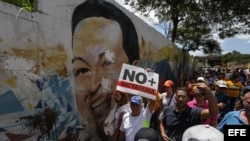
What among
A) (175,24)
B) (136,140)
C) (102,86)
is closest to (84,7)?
(102,86)

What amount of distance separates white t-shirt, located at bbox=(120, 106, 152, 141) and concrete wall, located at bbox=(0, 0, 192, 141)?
3.39 ft

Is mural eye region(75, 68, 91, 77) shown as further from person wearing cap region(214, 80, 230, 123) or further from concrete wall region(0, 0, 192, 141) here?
person wearing cap region(214, 80, 230, 123)

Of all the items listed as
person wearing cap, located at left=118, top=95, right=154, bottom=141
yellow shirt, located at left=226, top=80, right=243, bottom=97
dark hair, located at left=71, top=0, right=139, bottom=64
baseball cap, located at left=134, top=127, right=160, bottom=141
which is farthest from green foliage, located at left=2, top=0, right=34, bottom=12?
yellow shirt, located at left=226, top=80, right=243, bottom=97

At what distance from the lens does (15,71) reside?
4473 millimetres

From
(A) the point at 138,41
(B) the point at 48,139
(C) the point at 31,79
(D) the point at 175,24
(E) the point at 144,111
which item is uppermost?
(D) the point at 175,24

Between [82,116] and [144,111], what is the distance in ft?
4.63

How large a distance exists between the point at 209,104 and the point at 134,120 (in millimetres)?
1095

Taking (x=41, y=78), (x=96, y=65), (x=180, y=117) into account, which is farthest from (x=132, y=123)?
(x=96, y=65)

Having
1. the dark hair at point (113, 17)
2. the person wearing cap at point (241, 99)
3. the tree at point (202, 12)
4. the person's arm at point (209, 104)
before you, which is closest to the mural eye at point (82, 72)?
the dark hair at point (113, 17)

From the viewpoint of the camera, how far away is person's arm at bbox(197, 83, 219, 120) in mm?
4023

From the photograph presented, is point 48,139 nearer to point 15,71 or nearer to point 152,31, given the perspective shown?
point 15,71

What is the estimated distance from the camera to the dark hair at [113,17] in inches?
243

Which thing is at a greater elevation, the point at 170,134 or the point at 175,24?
the point at 175,24

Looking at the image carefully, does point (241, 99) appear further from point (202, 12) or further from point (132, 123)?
point (202, 12)
